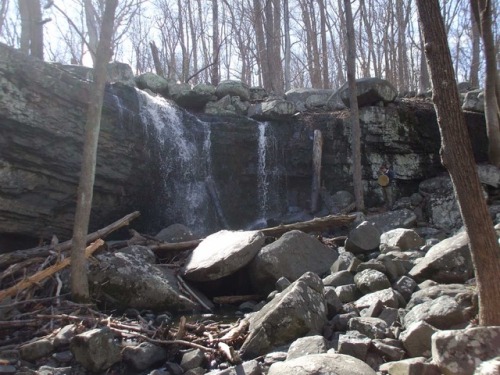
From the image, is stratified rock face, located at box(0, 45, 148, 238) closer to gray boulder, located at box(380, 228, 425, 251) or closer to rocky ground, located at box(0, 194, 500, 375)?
rocky ground, located at box(0, 194, 500, 375)

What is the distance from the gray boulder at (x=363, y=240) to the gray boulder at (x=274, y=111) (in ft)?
19.8

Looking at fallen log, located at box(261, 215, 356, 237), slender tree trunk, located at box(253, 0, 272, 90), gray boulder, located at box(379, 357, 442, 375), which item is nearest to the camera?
gray boulder, located at box(379, 357, 442, 375)

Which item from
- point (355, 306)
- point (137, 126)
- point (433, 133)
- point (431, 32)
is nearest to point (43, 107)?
point (137, 126)

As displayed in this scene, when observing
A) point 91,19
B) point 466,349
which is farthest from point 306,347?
point 91,19


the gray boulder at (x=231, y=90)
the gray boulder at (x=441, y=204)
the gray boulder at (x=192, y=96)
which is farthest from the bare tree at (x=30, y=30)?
the gray boulder at (x=441, y=204)

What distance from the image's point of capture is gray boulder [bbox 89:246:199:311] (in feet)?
23.4

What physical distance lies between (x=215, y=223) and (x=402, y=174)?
19.0ft

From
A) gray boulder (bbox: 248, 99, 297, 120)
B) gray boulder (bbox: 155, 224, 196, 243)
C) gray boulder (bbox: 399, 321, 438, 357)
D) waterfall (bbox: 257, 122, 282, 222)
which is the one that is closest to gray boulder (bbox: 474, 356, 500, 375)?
gray boulder (bbox: 399, 321, 438, 357)

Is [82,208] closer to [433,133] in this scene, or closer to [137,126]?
[137,126]

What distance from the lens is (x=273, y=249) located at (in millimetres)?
7844

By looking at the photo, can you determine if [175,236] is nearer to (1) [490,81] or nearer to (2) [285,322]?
(2) [285,322]

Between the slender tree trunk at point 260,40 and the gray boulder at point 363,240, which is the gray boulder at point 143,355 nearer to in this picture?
the gray boulder at point 363,240

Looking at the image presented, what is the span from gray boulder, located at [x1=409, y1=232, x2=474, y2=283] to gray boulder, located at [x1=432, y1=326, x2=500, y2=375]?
2933mm

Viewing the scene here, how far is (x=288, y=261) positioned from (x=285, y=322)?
2.66 metres
